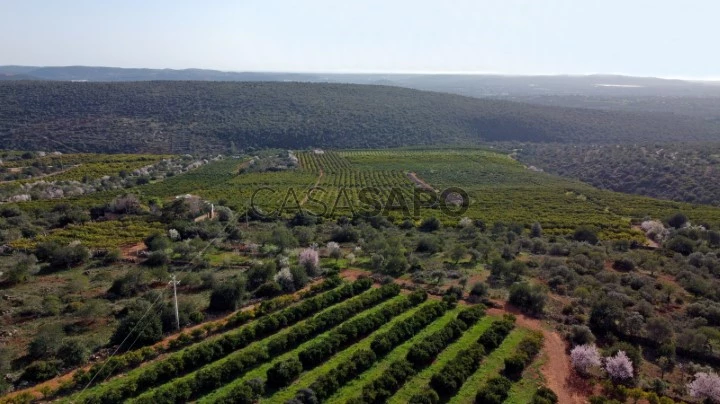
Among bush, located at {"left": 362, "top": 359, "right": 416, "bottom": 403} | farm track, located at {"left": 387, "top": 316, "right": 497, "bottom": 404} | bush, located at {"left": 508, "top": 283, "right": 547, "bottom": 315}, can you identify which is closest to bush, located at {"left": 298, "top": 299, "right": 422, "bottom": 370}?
bush, located at {"left": 362, "top": 359, "right": 416, "bottom": 403}

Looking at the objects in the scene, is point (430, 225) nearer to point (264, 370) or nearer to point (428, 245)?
point (428, 245)

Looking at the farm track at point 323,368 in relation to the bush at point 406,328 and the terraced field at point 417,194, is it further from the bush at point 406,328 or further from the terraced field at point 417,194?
the terraced field at point 417,194

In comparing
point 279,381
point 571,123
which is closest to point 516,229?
point 279,381

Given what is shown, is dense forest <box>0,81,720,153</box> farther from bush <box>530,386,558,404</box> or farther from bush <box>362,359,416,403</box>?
bush <box>530,386,558,404</box>

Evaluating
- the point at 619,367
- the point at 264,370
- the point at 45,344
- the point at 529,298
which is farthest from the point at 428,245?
the point at 45,344

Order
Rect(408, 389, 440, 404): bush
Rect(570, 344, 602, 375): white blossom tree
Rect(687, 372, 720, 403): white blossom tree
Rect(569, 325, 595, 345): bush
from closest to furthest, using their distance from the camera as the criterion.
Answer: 1. Rect(408, 389, 440, 404): bush
2. Rect(687, 372, 720, 403): white blossom tree
3. Rect(570, 344, 602, 375): white blossom tree
4. Rect(569, 325, 595, 345): bush

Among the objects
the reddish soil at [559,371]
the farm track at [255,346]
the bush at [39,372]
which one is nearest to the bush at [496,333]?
the reddish soil at [559,371]
